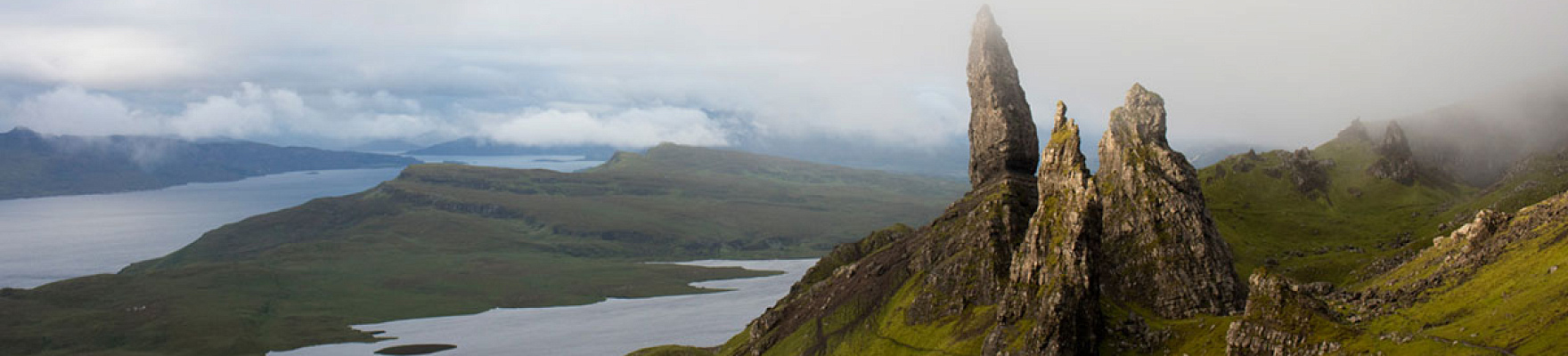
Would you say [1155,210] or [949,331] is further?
[949,331]

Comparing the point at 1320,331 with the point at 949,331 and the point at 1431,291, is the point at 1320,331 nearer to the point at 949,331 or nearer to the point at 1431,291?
the point at 1431,291

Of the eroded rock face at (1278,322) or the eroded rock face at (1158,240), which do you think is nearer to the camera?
the eroded rock face at (1278,322)

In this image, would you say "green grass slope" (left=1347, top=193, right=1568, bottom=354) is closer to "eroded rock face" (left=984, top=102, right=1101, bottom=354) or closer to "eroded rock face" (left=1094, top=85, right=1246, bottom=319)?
"eroded rock face" (left=1094, top=85, right=1246, bottom=319)

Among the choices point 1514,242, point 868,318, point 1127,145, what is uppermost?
point 1127,145

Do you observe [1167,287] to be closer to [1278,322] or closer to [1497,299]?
[1278,322]

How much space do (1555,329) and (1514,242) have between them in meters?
34.1

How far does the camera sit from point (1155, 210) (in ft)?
445

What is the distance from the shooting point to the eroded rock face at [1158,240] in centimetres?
12862

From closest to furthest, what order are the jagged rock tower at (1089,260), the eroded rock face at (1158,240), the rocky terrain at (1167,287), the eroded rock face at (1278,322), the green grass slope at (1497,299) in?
the green grass slope at (1497,299)
the eroded rock face at (1278,322)
the rocky terrain at (1167,287)
the jagged rock tower at (1089,260)
the eroded rock face at (1158,240)

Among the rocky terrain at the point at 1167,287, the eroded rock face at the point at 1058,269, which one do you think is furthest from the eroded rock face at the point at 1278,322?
the eroded rock face at the point at 1058,269

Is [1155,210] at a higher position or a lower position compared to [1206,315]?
higher

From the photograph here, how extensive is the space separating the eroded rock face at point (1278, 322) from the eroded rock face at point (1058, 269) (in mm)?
21884

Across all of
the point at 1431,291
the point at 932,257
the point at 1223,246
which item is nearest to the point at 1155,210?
the point at 1223,246

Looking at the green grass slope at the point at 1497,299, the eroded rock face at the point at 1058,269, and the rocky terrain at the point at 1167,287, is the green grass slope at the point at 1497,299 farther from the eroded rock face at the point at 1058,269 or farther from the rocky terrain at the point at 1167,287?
the eroded rock face at the point at 1058,269
